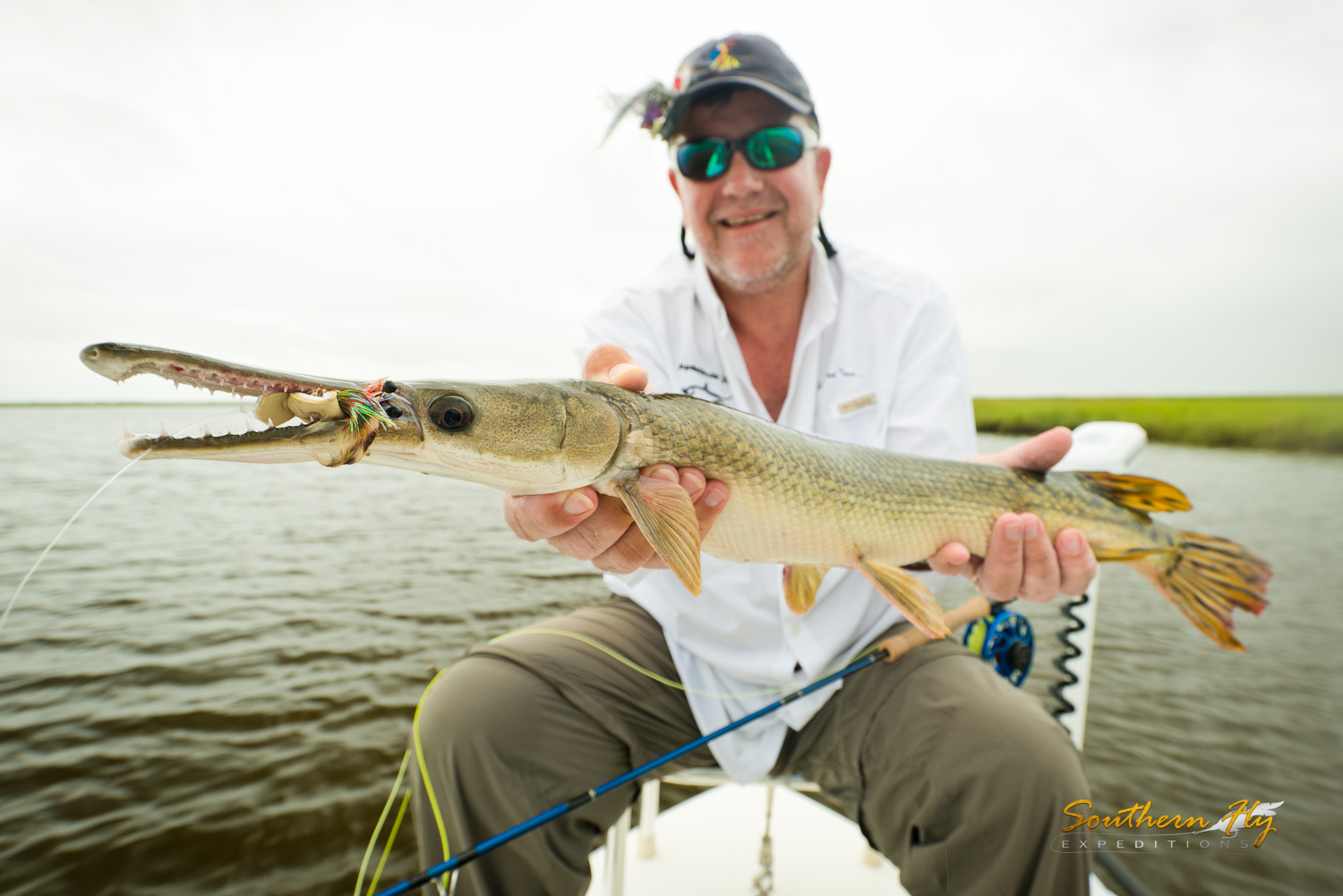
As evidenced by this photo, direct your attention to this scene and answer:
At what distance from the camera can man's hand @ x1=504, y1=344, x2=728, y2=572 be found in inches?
63.3

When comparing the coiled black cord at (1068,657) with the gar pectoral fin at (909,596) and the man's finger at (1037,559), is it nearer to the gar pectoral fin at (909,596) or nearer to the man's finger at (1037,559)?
the man's finger at (1037,559)

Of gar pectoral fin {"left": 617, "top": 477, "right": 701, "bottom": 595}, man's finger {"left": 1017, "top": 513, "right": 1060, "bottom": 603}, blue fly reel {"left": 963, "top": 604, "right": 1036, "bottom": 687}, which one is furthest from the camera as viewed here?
blue fly reel {"left": 963, "top": 604, "right": 1036, "bottom": 687}

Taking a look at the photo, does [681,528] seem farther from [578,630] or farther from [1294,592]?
[1294,592]

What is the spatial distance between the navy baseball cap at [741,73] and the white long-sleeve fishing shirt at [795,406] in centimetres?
72

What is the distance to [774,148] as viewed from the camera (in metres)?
2.82

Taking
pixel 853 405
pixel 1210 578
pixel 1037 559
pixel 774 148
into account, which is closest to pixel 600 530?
pixel 853 405

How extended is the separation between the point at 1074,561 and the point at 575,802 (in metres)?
1.97

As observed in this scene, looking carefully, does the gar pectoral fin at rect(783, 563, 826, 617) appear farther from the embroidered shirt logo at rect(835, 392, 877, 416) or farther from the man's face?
the man's face

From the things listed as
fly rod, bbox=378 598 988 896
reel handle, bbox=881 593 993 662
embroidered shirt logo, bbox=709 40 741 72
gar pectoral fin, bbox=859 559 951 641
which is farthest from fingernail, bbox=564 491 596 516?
embroidered shirt logo, bbox=709 40 741 72

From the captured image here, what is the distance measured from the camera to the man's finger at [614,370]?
5.75ft

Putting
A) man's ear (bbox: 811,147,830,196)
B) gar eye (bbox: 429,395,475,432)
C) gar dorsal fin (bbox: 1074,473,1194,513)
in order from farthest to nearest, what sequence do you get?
man's ear (bbox: 811,147,830,196) → gar dorsal fin (bbox: 1074,473,1194,513) → gar eye (bbox: 429,395,475,432)

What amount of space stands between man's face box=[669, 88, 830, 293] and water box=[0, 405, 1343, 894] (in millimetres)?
2364

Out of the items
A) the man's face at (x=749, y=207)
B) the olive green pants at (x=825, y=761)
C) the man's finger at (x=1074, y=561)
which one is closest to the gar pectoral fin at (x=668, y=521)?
the olive green pants at (x=825, y=761)

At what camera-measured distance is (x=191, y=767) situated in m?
4.35
